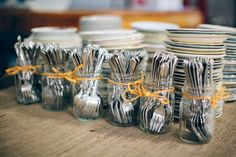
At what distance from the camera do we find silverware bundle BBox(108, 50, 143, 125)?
2.72 ft

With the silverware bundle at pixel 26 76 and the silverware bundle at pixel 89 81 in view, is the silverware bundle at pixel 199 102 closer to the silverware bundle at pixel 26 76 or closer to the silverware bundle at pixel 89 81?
the silverware bundle at pixel 89 81

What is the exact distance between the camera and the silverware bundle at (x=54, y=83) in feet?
3.04

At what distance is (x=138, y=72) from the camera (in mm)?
871

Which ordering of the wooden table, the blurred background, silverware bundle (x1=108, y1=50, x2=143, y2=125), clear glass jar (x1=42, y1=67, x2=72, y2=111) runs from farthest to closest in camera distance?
1. the blurred background
2. clear glass jar (x1=42, y1=67, x2=72, y2=111)
3. silverware bundle (x1=108, y1=50, x2=143, y2=125)
4. the wooden table

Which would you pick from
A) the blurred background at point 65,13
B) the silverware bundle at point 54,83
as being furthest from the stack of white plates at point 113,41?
the blurred background at point 65,13

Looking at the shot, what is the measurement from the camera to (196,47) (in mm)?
852

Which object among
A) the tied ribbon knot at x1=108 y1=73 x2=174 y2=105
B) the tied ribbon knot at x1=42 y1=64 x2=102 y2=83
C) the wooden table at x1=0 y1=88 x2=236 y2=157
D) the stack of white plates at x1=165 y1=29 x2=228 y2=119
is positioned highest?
the stack of white plates at x1=165 y1=29 x2=228 y2=119

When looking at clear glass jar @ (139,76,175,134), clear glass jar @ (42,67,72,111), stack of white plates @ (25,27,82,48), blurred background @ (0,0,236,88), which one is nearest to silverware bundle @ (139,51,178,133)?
clear glass jar @ (139,76,175,134)

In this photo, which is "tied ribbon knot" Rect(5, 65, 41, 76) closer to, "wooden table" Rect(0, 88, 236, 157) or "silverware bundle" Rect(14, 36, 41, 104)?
"silverware bundle" Rect(14, 36, 41, 104)

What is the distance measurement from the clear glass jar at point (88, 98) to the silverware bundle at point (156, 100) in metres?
0.15

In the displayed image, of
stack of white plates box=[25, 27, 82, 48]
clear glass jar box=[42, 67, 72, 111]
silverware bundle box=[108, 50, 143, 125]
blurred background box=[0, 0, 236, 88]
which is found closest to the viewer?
silverware bundle box=[108, 50, 143, 125]

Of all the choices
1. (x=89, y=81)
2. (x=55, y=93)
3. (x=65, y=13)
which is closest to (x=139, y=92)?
(x=89, y=81)

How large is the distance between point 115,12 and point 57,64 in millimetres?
1112

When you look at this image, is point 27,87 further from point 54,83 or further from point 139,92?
point 139,92
